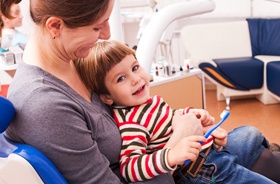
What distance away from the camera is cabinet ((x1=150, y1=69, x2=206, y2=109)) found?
1915mm

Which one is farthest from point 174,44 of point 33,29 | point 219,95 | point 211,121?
point 33,29

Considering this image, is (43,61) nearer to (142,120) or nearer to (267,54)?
(142,120)

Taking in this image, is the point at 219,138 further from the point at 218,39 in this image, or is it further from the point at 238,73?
the point at 218,39

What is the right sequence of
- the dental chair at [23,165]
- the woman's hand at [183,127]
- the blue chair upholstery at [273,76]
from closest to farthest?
1. the dental chair at [23,165]
2. the woman's hand at [183,127]
3. the blue chair upholstery at [273,76]

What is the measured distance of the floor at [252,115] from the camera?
3.17 meters

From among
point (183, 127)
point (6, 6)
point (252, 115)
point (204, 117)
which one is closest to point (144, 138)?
point (183, 127)

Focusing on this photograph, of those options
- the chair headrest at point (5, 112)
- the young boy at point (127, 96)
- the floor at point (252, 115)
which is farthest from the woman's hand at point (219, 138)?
the floor at point (252, 115)

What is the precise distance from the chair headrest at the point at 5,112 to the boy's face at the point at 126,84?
0.35 meters

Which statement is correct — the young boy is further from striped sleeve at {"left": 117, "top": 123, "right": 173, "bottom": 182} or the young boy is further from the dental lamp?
the dental lamp

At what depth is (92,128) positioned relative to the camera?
925mm

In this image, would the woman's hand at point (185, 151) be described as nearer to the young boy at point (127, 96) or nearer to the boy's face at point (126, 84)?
the young boy at point (127, 96)

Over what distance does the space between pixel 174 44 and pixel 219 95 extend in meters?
1.04

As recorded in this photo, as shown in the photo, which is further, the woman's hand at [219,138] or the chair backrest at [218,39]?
the chair backrest at [218,39]

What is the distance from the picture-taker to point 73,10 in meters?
0.81
